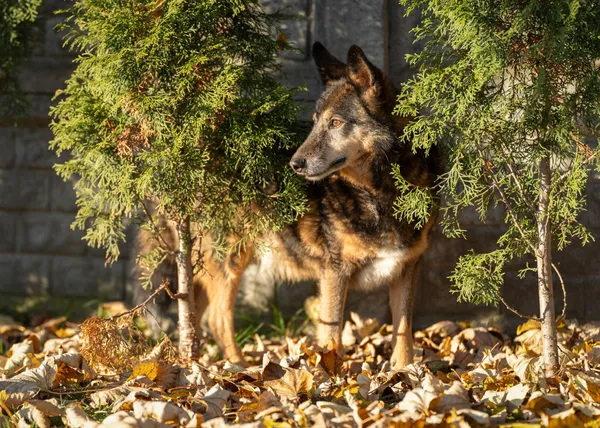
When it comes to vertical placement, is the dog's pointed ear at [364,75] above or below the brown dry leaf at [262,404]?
above

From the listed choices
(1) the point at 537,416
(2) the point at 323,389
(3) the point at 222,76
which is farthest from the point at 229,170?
(1) the point at 537,416

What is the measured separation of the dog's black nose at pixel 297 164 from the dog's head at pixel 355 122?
0.13 meters

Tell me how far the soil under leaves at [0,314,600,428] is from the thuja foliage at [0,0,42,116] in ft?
6.26

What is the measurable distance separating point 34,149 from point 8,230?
0.75 m

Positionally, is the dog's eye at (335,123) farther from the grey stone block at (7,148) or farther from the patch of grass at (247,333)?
the grey stone block at (7,148)

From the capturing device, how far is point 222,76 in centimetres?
380

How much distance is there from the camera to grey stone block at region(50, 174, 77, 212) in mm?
6184

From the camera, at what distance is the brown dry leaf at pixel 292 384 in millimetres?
3217

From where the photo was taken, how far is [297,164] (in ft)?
Answer: 13.4

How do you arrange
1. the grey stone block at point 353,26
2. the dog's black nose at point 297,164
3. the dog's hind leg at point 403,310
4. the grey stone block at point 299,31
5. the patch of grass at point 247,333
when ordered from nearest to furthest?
the dog's black nose at point 297,164 → the dog's hind leg at point 403,310 → the grey stone block at point 353,26 → the grey stone block at point 299,31 → the patch of grass at point 247,333

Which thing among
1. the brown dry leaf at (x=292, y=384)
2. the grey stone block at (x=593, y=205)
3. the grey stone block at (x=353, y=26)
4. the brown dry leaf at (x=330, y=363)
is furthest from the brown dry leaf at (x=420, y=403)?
the grey stone block at (x=353, y=26)

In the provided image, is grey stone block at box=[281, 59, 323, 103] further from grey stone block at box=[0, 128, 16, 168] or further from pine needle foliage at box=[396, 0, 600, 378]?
grey stone block at box=[0, 128, 16, 168]

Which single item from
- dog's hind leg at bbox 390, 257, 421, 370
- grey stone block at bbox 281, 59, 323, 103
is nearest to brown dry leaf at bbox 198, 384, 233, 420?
dog's hind leg at bbox 390, 257, 421, 370

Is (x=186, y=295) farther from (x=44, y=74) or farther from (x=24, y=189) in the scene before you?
(x=44, y=74)
